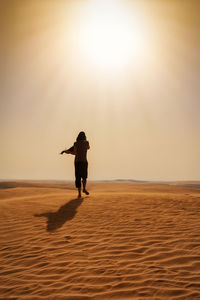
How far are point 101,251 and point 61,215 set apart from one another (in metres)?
2.97

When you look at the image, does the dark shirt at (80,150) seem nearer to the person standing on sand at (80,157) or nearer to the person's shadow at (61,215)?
the person standing on sand at (80,157)

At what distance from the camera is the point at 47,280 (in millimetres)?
4121

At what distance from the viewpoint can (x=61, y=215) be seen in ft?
25.7

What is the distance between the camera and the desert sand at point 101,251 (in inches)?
151

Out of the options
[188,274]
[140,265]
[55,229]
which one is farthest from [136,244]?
[55,229]

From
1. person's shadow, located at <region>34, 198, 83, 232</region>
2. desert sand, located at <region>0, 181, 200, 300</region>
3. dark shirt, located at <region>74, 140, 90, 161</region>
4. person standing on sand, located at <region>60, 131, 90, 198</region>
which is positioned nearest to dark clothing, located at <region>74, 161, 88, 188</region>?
person standing on sand, located at <region>60, 131, 90, 198</region>

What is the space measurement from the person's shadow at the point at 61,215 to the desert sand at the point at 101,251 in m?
0.03

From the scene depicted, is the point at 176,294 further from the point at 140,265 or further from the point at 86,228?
the point at 86,228

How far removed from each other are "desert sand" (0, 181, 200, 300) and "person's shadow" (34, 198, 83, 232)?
0.03 meters

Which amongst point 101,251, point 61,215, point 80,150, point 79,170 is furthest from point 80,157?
point 101,251

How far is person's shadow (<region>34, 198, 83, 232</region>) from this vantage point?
6.94 m

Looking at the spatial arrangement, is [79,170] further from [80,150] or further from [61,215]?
[61,215]

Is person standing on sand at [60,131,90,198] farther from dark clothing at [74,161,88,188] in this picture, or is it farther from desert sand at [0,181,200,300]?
desert sand at [0,181,200,300]

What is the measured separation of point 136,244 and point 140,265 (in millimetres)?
952
